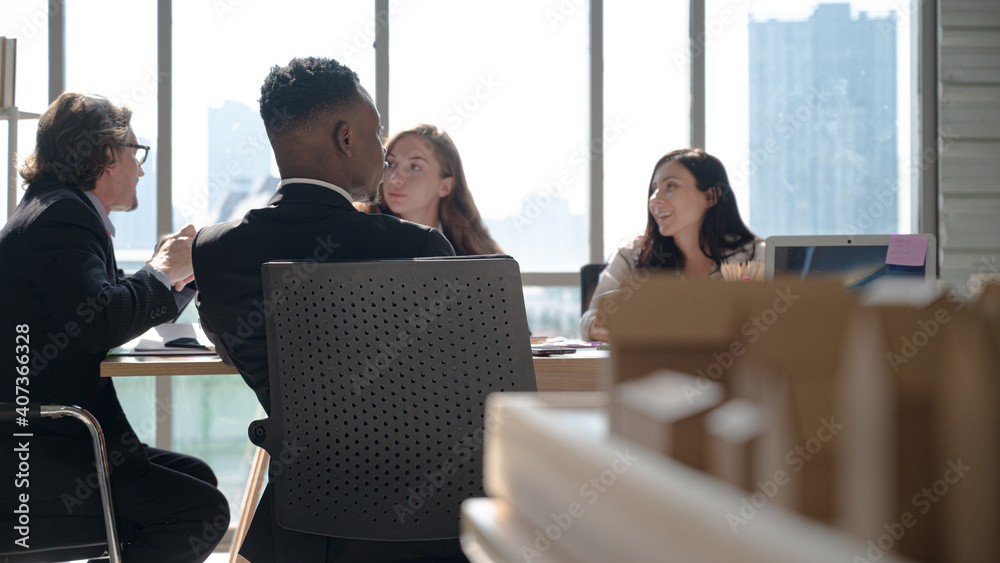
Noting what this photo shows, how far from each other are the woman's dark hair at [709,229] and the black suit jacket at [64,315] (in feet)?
5.71

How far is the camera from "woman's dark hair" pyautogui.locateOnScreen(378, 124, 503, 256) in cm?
286

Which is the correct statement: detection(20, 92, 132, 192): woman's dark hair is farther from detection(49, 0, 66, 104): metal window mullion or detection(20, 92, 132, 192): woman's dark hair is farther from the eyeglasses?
detection(49, 0, 66, 104): metal window mullion

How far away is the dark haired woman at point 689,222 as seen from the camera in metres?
2.86

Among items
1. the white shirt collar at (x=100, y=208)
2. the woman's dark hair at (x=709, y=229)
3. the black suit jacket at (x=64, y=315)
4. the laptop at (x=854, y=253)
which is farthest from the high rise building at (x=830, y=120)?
the black suit jacket at (x=64, y=315)

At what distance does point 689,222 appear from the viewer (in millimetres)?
2893

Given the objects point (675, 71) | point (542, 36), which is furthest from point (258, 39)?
point (675, 71)

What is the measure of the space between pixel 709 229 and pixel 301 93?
176 cm

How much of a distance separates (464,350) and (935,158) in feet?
11.6

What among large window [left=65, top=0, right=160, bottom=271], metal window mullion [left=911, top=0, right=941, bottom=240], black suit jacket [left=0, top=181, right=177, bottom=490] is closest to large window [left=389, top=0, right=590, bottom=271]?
large window [left=65, top=0, right=160, bottom=271]

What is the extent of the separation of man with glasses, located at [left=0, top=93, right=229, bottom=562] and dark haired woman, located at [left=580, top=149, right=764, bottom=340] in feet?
5.26

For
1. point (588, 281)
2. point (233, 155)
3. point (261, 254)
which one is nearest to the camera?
point (261, 254)

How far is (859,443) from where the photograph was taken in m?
0.18

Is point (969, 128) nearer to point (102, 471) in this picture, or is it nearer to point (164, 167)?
point (164, 167)

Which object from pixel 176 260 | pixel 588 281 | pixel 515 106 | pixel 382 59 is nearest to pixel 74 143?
pixel 176 260
